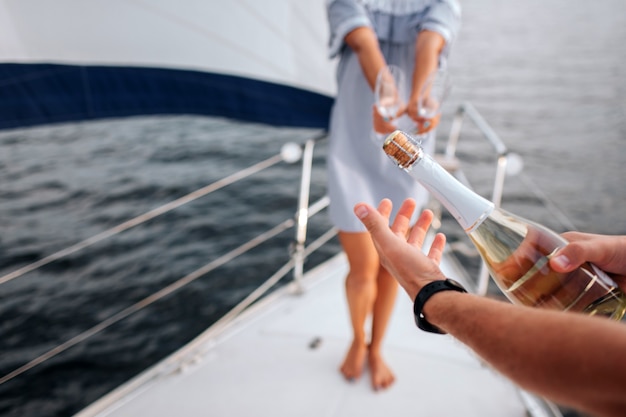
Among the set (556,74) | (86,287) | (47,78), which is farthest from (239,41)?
(556,74)

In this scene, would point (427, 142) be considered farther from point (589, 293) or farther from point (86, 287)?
point (86, 287)

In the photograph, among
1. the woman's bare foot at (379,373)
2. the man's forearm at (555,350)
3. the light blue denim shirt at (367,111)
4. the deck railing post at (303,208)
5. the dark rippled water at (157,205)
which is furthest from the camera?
the dark rippled water at (157,205)

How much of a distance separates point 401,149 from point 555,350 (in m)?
0.30

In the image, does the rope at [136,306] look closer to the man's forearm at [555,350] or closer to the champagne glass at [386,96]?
the champagne glass at [386,96]

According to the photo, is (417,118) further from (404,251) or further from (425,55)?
(404,251)

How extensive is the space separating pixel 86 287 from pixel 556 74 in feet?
31.6

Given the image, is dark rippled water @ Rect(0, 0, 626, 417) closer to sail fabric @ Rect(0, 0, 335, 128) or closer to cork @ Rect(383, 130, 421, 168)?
sail fabric @ Rect(0, 0, 335, 128)

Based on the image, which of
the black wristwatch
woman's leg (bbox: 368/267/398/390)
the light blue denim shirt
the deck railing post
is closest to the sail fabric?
the deck railing post

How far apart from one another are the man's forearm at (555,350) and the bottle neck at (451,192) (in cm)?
21

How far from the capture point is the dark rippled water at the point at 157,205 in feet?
9.94

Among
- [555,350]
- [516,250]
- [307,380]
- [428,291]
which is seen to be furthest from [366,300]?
[555,350]

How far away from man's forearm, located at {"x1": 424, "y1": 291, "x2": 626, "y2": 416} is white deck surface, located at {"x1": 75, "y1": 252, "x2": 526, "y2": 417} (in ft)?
3.38

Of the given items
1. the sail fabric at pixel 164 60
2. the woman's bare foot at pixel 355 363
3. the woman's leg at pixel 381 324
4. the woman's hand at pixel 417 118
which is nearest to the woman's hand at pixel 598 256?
the woman's hand at pixel 417 118

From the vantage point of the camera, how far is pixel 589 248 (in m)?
0.56
